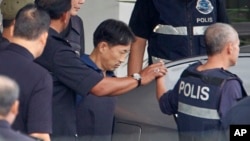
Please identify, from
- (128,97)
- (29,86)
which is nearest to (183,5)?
(128,97)

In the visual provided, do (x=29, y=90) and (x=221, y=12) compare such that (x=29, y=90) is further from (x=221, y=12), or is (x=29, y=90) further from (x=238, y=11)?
(x=238, y=11)

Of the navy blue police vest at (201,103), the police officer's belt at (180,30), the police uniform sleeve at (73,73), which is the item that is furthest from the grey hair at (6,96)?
the police officer's belt at (180,30)

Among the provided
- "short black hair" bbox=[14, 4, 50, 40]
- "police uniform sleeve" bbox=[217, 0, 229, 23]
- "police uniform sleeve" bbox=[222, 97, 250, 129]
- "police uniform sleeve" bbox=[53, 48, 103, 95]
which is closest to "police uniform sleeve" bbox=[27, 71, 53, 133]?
"short black hair" bbox=[14, 4, 50, 40]

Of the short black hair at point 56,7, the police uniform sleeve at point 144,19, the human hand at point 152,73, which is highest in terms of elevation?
the short black hair at point 56,7

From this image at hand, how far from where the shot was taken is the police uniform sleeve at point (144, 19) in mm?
6824

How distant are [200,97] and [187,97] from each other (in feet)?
0.31

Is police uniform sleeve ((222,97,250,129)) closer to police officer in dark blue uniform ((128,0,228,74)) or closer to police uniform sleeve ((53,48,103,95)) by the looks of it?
police uniform sleeve ((53,48,103,95))

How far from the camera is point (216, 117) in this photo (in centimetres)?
484

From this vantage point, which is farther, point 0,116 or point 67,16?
point 67,16

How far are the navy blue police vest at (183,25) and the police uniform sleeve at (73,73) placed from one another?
5.20 ft

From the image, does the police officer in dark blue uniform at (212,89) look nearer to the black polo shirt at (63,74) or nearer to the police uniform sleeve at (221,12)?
the black polo shirt at (63,74)

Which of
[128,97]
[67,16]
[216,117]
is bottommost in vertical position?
[128,97]

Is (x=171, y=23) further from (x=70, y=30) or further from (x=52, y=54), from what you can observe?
(x=52, y=54)

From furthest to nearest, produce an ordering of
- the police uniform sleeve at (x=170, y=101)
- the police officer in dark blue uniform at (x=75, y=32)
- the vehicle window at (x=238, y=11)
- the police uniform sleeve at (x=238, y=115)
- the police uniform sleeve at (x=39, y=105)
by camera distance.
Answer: the vehicle window at (x=238, y=11)
the police officer in dark blue uniform at (x=75, y=32)
the police uniform sleeve at (x=170, y=101)
the police uniform sleeve at (x=238, y=115)
the police uniform sleeve at (x=39, y=105)
